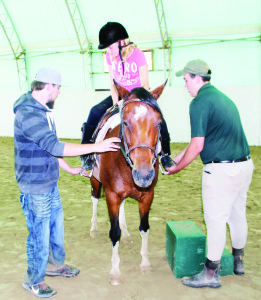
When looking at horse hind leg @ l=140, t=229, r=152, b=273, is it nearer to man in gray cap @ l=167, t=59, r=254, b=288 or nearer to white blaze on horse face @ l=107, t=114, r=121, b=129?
man in gray cap @ l=167, t=59, r=254, b=288

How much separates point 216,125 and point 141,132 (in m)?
0.70

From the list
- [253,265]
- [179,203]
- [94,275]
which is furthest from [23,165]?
[179,203]

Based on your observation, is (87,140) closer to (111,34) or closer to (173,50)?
(111,34)

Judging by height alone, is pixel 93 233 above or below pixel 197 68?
below

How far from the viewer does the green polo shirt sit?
2.79 metres

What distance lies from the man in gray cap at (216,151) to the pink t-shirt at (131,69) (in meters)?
0.88

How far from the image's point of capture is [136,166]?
2609 millimetres

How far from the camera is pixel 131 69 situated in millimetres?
3734

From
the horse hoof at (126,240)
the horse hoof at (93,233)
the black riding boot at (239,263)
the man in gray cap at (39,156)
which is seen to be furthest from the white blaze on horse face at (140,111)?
the horse hoof at (93,233)

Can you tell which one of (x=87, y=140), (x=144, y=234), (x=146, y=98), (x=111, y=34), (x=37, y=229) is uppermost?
(x=111, y=34)

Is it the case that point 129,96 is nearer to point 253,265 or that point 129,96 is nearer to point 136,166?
point 136,166

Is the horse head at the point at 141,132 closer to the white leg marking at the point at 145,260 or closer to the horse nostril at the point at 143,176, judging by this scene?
the horse nostril at the point at 143,176

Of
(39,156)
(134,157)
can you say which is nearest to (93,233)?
(39,156)

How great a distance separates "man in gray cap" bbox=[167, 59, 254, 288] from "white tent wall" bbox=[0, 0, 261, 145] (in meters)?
9.67
